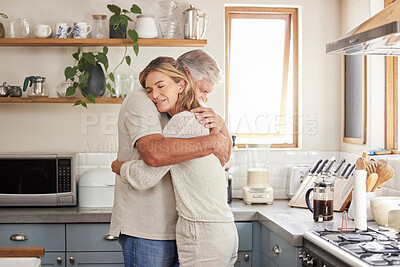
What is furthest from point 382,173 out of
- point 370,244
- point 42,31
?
point 42,31

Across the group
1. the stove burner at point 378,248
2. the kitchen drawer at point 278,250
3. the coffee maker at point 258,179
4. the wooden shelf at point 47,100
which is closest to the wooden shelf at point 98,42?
the wooden shelf at point 47,100

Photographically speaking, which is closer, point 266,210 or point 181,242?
point 181,242

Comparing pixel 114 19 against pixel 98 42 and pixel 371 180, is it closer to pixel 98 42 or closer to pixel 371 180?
pixel 98 42

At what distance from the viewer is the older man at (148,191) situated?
2.33 metres

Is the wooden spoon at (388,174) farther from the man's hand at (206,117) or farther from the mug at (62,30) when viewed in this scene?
the mug at (62,30)

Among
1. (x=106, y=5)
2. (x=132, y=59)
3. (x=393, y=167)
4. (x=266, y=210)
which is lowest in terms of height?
(x=266, y=210)

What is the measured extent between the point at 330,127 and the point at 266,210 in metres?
0.98

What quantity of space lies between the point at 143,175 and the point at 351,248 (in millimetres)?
907

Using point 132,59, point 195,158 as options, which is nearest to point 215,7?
point 132,59

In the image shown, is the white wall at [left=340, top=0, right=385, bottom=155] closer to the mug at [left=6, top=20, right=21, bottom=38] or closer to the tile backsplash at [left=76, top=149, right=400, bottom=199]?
the tile backsplash at [left=76, top=149, right=400, bottom=199]

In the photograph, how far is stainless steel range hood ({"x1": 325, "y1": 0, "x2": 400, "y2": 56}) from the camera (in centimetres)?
236

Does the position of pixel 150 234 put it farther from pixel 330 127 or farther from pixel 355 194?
pixel 330 127

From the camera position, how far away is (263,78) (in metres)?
4.27

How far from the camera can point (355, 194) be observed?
2.84 metres
